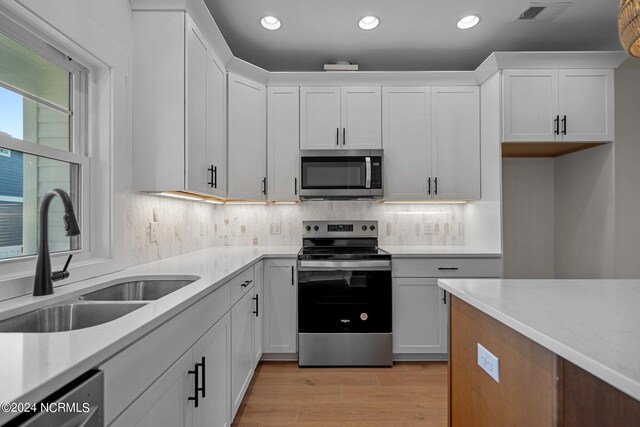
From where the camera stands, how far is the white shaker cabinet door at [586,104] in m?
2.65

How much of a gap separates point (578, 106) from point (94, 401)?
3.43 metres

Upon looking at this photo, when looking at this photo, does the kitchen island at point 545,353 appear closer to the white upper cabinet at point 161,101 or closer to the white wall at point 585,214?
the white upper cabinet at point 161,101

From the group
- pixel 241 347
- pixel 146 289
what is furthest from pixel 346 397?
pixel 146 289

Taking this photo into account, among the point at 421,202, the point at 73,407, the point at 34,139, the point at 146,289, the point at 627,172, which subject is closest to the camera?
the point at 73,407

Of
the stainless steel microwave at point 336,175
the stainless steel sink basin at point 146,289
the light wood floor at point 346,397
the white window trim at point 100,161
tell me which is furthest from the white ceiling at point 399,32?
the light wood floor at point 346,397

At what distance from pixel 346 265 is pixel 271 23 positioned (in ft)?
6.29

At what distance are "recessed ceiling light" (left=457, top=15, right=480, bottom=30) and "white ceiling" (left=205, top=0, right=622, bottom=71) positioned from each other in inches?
1.8

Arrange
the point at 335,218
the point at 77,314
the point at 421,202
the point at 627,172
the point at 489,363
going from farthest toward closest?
1. the point at 335,218
2. the point at 421,202
3. the point at 627,172
4. the point at 77,314
5. the point at 489,363

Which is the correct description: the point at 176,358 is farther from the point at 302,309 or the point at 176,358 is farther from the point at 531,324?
the point at 302,309

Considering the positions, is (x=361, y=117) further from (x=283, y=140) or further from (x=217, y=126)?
(x=217, y=126)

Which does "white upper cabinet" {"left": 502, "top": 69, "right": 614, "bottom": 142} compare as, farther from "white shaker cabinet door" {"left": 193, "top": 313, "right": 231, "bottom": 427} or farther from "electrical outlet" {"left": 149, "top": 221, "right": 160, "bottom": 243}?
"electrical outlet" {"left": 149, "top": 221, "right": 160, "bottom": 243}

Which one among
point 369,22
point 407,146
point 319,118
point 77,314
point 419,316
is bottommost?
point 419,316

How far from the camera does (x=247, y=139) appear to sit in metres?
2.86

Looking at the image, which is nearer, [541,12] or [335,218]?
[541,12]
